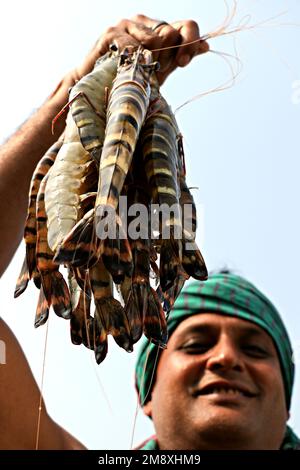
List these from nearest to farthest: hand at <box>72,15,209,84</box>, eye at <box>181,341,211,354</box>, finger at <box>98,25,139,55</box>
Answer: finger at <box>98,25,139,55</box> → hand at <box>72,15,209,84</box> → eye at <box>181,341,211,354</box>

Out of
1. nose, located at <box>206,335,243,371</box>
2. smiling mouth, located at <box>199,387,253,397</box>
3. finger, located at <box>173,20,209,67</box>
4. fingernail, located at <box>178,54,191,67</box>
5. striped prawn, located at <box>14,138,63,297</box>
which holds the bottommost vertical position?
smiling mouth, located at <box>199,387,253,397</box>

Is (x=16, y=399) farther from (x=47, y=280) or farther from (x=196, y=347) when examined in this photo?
(x=47, y=280)

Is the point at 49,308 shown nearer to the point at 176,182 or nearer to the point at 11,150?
the point at 176,182

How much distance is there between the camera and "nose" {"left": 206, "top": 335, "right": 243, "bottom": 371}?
2982 mm

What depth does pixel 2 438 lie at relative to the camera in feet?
8.45

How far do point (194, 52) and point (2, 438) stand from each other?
4.84 ft

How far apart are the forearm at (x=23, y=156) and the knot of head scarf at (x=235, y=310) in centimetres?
94

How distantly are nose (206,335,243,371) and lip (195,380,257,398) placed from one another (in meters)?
0.06

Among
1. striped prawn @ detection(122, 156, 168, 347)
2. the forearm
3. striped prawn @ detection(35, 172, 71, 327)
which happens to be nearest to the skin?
the forearm

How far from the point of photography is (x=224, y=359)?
298 cm

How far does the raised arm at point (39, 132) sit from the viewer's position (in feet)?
7.11

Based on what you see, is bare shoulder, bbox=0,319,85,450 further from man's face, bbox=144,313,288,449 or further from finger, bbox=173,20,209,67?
finger, bbox=173,20,209,67

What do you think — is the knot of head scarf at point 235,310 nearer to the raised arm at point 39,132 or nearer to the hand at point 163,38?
the raised arm at point 39,132
